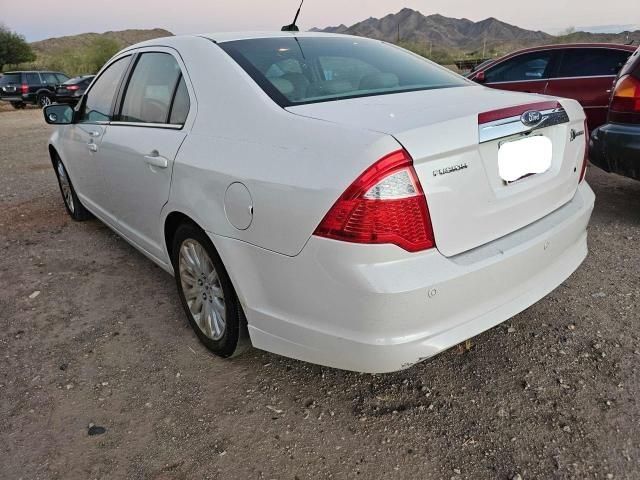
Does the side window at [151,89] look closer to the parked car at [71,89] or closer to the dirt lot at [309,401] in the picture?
the dirt lot at [309,401]

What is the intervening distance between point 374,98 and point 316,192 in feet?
2.23

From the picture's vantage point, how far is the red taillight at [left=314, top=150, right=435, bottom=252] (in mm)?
1669

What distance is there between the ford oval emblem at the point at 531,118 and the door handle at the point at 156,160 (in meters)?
1.61

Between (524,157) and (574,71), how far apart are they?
5.31m

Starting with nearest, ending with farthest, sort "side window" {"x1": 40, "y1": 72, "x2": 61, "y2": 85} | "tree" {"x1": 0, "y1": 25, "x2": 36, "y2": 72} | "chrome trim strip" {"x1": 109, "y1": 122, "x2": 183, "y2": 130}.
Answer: "chrome trim strip" {"x1": 109, "y1": 122, "x2": 183, "y2": 130}
"side window" {"x1": 40, "y1": 72, "x2": 61, "y2": 85}
"tree" {"x1": 0, "y1": 25, "x2": 36, "y2": 72}

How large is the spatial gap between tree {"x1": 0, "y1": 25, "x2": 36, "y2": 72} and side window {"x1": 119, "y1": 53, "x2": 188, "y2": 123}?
166 feet

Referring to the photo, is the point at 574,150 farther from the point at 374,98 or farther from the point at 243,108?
the point at 243,108

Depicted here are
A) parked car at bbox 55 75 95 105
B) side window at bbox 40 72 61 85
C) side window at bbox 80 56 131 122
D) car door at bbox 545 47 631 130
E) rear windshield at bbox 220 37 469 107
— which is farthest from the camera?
side window at bbox 40 72 61 85

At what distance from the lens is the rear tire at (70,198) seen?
478cm

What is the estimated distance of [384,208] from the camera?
1.69 meters

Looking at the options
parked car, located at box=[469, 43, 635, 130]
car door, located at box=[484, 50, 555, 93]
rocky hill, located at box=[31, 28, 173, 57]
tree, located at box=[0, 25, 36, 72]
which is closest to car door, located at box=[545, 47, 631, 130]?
parked car, located at box=[469, 43, 635, 130]

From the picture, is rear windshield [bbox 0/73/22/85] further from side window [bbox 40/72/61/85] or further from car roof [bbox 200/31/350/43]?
car roof [bbox 200/31/350/43]

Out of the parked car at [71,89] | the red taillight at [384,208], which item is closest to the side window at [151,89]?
the red taillight at [384,208]

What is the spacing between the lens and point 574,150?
2.35 m
